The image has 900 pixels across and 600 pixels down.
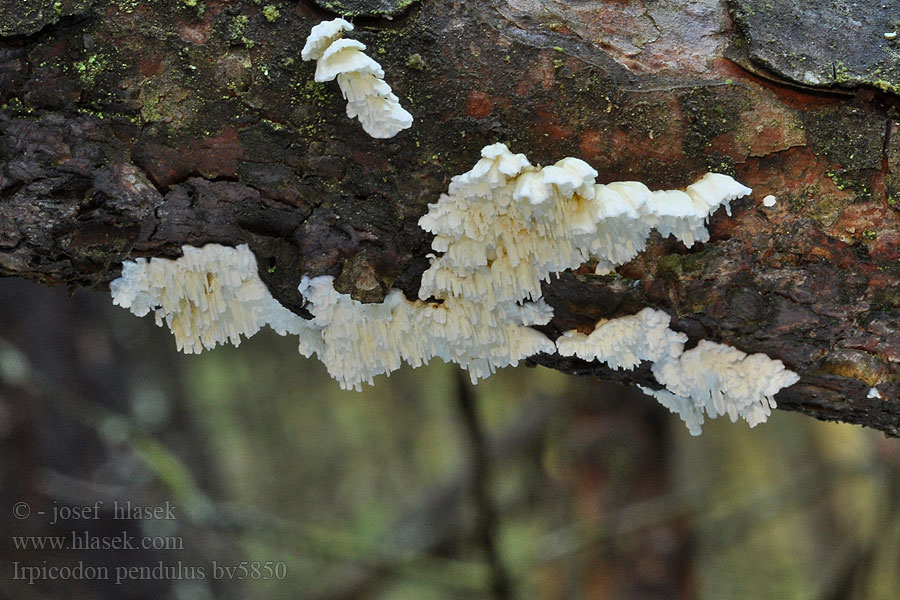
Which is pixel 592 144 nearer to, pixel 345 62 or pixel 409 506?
pixel 345 62

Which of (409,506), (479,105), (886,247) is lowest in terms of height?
(409,506)

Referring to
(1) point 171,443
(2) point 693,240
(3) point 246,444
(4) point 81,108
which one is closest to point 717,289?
(2) point 693,240

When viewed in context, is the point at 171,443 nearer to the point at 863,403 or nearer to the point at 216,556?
the point at 216,556

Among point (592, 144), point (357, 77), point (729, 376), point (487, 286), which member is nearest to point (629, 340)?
point (729, 376)

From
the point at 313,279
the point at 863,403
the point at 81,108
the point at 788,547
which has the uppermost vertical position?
the point at 81,108

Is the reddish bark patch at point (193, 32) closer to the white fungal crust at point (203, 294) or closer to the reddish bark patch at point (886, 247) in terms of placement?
the white fungal crust at point (203, 294)

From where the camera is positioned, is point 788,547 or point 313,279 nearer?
point 313,279
